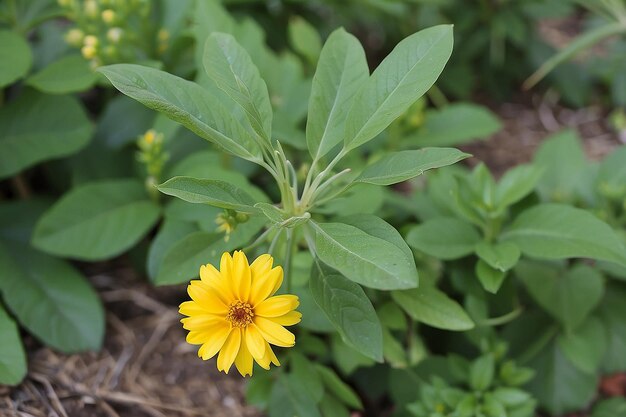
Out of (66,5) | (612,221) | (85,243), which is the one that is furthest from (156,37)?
(612,221)

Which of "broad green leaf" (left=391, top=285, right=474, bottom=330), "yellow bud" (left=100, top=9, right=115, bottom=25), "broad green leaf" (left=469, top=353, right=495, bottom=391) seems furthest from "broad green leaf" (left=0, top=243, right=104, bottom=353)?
"broad green leaf" (left=469, top=353, right=495, bottom=391)

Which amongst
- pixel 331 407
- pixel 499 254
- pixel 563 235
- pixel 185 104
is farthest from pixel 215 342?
pixel 563 235

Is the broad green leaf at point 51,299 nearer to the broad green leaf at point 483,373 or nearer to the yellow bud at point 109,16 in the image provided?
the yellow bud at point 109,16

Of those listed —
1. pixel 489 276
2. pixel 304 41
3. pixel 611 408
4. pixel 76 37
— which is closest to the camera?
pixel 489 276

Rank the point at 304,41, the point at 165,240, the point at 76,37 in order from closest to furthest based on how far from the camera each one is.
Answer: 1. the point at 165,240
2. the point at 76,37
3. the point at 304,41

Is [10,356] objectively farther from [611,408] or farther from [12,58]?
[611,408]

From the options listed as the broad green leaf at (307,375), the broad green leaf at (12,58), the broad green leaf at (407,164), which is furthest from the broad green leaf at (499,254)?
the broad green leaf at (12,58)

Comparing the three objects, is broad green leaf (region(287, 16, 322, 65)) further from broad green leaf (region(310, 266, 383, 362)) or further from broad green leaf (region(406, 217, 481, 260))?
broad green leaf (region(310, 266, 383, 362))
